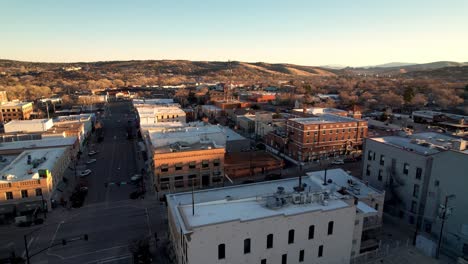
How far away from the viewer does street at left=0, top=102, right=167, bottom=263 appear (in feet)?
96.6

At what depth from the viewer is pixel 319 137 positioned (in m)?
59.8

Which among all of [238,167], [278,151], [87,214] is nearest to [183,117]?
[278,151]

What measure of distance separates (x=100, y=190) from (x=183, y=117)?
1689 inches

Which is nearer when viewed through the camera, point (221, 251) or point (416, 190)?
point (221, 251)

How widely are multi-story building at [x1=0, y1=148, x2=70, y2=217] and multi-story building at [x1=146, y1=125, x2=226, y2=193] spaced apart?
45.4ft

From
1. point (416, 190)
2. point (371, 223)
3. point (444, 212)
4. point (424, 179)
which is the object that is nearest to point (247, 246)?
point (371, 223)

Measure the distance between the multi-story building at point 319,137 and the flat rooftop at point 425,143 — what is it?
17115 mm

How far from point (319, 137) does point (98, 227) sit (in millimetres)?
43062

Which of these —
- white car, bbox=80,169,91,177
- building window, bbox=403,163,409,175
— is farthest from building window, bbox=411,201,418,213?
white car, bbox=80,169,91,177

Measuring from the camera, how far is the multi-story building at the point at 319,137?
59.0 metres

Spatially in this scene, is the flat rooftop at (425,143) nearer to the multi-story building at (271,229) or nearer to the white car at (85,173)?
the multi-story building at (271,229)

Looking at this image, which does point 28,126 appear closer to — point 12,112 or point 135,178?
point 135,178

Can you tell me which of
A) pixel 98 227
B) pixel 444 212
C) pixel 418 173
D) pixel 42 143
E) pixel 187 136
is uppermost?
pixel 187 136

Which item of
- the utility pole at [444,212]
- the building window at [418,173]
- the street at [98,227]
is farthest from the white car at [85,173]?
the utility pole at [444,212]
